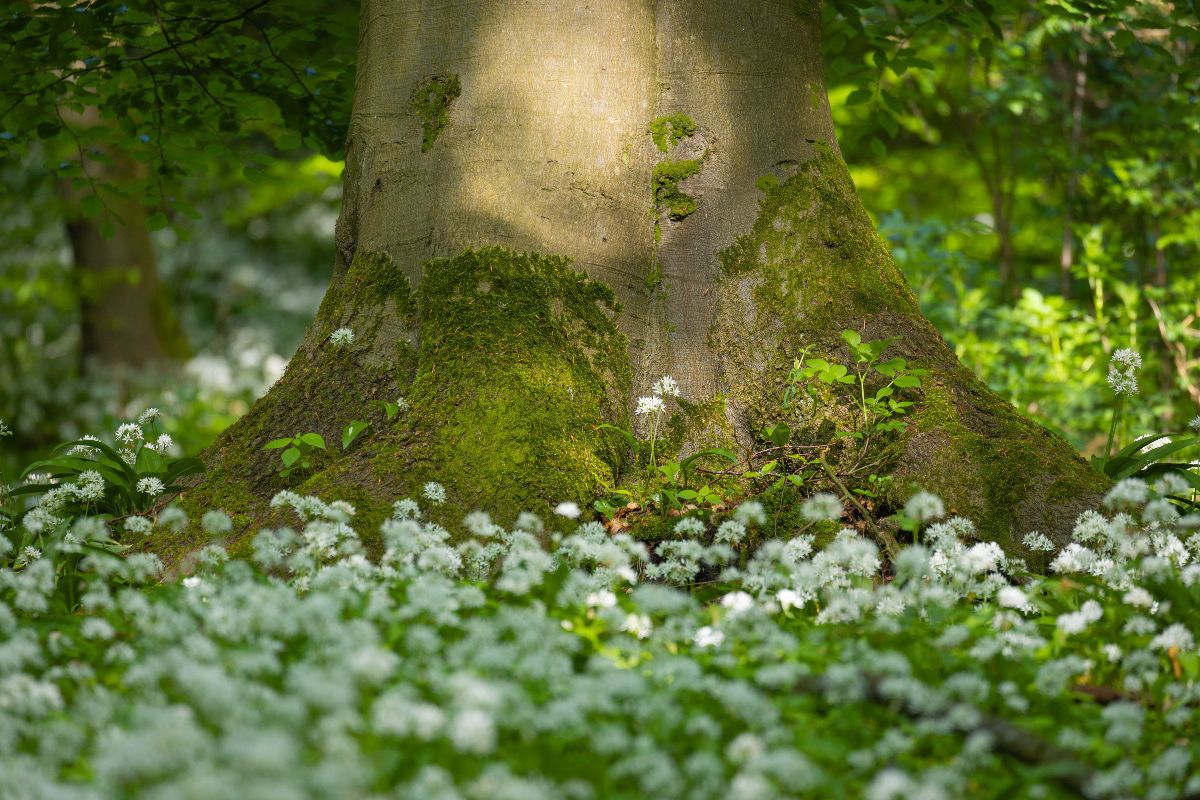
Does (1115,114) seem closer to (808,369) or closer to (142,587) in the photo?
(808,369)

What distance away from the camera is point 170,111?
5.98m

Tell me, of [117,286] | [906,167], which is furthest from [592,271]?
[906,167]

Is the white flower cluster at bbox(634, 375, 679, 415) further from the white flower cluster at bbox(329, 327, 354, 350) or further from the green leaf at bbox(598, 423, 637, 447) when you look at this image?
the white flower cluster at bbox(329, 327, 354, 350)

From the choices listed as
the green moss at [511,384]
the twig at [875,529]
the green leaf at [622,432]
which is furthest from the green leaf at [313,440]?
the twig at [875,529]

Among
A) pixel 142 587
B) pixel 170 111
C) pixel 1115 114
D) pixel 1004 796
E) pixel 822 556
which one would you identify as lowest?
pixel 1004 796

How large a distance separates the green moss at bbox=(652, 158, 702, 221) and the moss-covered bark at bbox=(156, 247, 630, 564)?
49 centimetres

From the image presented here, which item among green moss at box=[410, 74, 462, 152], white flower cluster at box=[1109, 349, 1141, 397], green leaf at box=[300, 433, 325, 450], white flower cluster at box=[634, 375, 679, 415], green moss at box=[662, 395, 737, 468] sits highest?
green moss at box=[410, 74, 462, 152]

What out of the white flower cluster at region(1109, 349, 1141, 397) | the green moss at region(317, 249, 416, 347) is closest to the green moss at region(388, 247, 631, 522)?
the green moss at region(317, 249, 416, 347)

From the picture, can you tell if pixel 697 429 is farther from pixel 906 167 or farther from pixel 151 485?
pixel 906 167

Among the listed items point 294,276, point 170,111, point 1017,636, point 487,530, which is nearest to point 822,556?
point 1017,636

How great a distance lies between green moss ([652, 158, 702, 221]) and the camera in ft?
13.6

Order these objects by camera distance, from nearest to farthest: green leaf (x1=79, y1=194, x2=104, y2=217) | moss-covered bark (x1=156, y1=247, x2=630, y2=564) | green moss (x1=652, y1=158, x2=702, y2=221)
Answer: moss-covered bark (x1=156, y1=247, x2=630, y2=564) < green moss (x1=652, y1=158, x2=702, y2=221) < green leaf (x1=79, y1=194, x2=104, y2=217)

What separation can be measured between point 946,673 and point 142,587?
8.40 ft

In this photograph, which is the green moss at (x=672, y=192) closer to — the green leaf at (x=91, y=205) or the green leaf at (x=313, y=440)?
the green leaf at (x=313, y=440)
